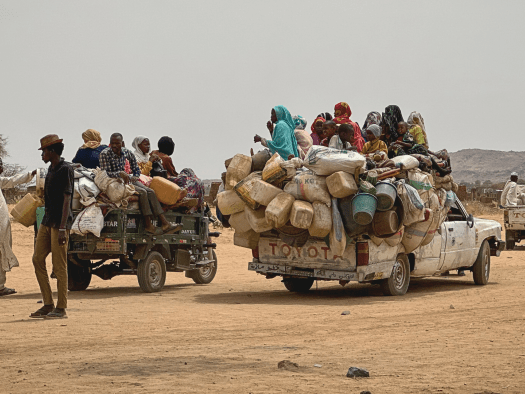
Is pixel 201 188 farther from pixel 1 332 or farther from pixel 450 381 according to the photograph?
pixel 450 381

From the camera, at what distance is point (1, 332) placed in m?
9.65

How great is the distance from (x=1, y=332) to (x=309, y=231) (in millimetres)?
4699

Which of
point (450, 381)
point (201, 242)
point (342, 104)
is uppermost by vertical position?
point (342, 104)

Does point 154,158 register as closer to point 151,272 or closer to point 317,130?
point 151,272

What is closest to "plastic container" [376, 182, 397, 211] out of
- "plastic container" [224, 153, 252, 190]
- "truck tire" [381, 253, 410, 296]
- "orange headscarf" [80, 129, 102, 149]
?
"truck tire" [381, 253, 410, 296]

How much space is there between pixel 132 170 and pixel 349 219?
403 centimetres

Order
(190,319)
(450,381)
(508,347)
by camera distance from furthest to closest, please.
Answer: (190,319), (508,347), (450,381)

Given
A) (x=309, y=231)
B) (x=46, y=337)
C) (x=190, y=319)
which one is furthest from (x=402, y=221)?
(x=46, y=337)

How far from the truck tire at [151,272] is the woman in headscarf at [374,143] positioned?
4.02 metres

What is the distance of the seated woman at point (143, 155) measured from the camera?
15500mm

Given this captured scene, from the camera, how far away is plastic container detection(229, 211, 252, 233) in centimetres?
1337

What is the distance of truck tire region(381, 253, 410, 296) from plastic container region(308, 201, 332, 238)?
180 centimetres

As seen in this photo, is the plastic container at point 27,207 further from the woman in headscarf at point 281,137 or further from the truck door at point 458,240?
the truck door at point 458,240

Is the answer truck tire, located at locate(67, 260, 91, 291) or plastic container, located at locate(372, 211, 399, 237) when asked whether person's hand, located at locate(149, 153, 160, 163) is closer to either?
truck tire, located at locate(67, 260, 91, 291)
